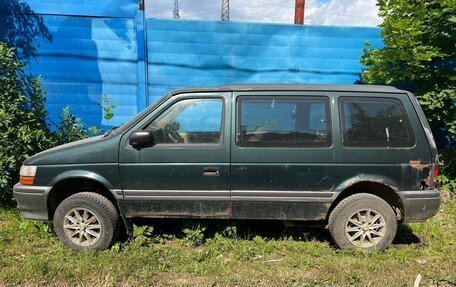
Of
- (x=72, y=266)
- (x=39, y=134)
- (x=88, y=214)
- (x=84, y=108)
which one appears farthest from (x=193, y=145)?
(x=84, y=108)

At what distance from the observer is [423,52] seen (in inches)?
241

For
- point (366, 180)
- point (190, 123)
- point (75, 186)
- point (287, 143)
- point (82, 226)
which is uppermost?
point (190, 123)

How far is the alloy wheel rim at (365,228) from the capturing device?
4301 millimetres

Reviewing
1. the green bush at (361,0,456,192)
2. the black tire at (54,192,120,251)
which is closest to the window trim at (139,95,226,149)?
the black tire at (54,192,120,251)

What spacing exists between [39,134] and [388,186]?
453 cm

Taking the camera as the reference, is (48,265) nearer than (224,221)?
Yes

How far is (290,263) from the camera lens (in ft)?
13.6

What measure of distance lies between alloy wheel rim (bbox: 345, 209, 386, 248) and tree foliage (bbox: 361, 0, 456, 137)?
2.76 metres

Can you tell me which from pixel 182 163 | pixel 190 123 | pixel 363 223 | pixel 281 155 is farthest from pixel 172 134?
pixel 363 223

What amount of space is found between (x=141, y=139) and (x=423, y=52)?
441 centimetres

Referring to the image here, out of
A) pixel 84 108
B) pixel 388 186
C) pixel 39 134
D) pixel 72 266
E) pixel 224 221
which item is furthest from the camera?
pixel 84 108

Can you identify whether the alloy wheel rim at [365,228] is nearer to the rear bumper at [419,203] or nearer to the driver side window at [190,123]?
the rear bumper at [419,203]

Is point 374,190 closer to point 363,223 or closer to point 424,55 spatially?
point 363,223

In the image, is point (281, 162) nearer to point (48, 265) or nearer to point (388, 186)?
point (388, 186)
